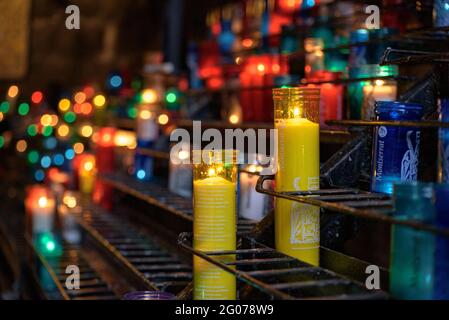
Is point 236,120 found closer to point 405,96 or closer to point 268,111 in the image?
point 268,111

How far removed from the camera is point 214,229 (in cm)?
226

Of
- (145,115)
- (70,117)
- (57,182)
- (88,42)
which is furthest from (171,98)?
(88,42)

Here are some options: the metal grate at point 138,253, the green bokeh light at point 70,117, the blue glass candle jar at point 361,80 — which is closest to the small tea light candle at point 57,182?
the green bokeh light at point 70,117

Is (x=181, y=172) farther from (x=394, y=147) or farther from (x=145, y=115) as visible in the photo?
(x=394, y=147)

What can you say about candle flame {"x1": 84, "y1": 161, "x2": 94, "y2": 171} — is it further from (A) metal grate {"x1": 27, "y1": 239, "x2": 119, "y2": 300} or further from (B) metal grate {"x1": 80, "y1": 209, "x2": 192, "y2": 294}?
(A) metal grate {"x1": 27, "y1": 239, "x2": 119, "y2": 300}

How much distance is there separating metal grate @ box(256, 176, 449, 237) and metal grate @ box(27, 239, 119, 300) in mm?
1492

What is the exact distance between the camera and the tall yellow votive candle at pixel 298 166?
2209 millimetres

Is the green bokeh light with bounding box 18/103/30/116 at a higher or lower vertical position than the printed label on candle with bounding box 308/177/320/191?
higher

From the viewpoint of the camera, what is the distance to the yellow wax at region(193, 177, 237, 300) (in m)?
2.26

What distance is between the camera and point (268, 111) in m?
3.70

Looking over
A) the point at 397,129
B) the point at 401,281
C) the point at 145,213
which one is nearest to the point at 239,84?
the point at 145,213

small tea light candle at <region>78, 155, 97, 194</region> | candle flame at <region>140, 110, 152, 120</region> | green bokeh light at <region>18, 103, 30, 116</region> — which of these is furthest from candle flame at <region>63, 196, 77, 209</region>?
green bokeh light at <region>18, 103, 30, 116</region>

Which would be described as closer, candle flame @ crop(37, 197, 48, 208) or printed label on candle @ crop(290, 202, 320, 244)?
printed label on candle @ crop(290, 202, 320, 244)
